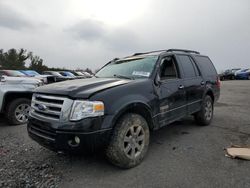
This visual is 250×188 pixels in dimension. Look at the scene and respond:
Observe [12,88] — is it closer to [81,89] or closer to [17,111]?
[17,111]

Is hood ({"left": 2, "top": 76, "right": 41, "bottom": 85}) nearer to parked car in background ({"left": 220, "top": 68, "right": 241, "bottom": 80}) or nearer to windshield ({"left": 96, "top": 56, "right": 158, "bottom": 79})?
windshield ({"left": 96, "top": 56, "right": 158, "bottom": 79})

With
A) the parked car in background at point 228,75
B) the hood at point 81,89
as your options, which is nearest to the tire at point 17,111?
the hood at point 81,89

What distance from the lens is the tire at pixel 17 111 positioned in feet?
18.7

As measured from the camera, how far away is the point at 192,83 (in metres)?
4.78

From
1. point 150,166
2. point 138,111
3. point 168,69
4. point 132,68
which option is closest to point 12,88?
point 132,68

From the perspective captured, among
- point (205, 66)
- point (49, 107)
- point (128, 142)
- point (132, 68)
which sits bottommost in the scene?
point (128, 142)

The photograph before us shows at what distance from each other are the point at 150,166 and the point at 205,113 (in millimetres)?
2673

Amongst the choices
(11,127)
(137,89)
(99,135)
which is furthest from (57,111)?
(11,127)

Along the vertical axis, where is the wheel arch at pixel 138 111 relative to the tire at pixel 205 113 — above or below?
above

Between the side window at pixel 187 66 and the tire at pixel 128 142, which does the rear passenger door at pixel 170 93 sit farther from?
the tire at pixel 128 142

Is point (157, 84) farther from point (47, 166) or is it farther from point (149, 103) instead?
point (47, 166)

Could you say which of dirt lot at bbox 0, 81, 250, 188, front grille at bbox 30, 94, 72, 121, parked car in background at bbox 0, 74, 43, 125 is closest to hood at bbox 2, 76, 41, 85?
parked car in background at bbox 0, 74, 43, 125

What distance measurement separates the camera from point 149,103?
350cm

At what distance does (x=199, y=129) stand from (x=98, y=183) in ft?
10.5
